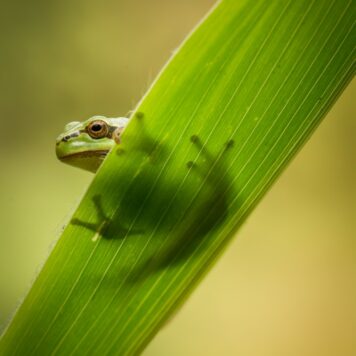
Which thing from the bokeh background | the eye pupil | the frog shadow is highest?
the frog shadow

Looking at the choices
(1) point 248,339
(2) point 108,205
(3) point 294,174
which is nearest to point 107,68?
(3) point 294,174

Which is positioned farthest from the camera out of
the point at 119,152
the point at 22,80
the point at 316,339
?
the point at 316,339

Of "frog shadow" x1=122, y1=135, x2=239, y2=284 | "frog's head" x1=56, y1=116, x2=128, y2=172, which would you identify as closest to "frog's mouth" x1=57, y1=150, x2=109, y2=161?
"frog's head" x1=56, y1=116, x2=128, y2=172

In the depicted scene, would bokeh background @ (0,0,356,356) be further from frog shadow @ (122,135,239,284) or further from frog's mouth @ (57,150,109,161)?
frog shadow @ (122,135,239,284)

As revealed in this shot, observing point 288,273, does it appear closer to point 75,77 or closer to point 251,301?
point 251,301

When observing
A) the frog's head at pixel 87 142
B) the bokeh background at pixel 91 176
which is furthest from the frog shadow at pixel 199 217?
the bokeh background at pixel 91 176

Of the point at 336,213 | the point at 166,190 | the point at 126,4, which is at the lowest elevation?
the point at 336,213
